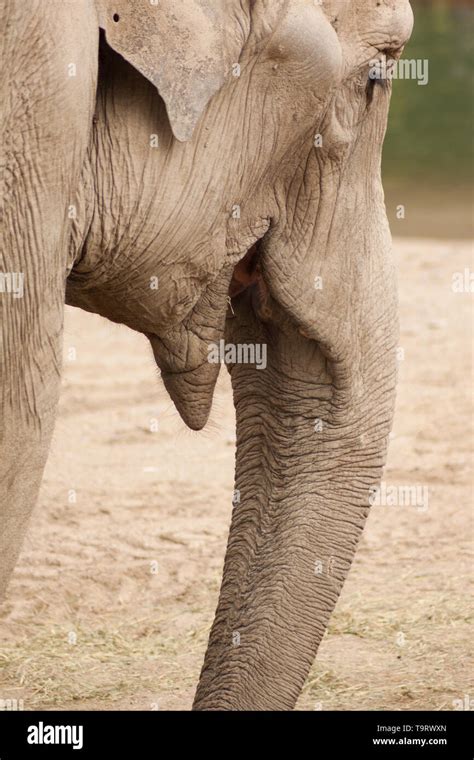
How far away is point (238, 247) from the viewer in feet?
9.48

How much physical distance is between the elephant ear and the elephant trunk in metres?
0.61

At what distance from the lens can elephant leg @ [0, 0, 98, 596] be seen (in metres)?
2.26

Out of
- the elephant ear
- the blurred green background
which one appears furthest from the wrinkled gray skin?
the blurred green background

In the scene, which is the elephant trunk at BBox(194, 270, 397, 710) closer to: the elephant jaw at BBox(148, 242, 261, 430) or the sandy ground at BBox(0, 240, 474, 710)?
the elephant jaw at BBox(148, 242, 261, 430)

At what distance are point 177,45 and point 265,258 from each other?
577mm

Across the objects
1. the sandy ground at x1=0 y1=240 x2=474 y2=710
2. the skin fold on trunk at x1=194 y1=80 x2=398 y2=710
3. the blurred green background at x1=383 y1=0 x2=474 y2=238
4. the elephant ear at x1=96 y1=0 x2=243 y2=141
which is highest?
the blurred green background at x1=383 y1=0 x2=474 y2=238

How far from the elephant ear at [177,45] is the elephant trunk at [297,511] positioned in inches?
24.0

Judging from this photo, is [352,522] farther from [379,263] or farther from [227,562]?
[379,263]

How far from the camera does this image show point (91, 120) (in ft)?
7.96

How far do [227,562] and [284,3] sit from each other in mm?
1219

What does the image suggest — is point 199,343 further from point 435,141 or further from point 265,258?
point 435,141

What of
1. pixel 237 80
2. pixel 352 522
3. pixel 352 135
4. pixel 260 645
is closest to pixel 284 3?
pixel 237 80

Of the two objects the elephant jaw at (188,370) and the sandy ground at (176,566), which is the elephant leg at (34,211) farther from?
the sandy ground at (176,566)

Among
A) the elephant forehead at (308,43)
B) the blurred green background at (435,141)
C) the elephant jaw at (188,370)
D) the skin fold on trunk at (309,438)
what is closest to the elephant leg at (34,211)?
the elephant forehead at (308,43)
